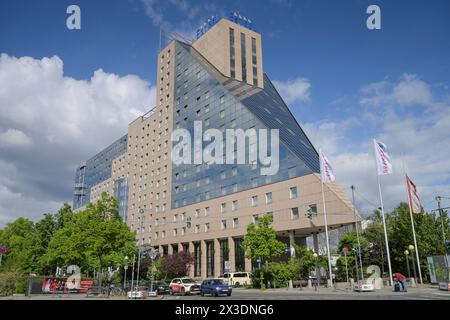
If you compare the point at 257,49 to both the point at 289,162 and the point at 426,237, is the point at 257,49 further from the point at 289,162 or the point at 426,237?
the point at 426,237

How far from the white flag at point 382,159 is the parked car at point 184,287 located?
2238 cm

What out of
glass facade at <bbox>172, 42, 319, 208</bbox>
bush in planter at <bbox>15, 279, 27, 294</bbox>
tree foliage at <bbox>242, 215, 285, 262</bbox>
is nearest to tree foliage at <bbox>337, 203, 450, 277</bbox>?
glass facade at <bbox>172, 42, 319, 208</bbox>

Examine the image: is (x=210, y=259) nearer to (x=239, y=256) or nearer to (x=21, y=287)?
(x=239, y=256)

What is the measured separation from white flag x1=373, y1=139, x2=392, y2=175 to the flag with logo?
2928mm

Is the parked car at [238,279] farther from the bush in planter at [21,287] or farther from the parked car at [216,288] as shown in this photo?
the bush in planter at [21,287]

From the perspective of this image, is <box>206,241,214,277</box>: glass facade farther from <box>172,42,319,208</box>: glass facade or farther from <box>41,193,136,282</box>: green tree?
<box>41,193,136,282</box>: green tree

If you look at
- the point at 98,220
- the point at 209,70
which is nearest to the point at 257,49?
the point at 209,70

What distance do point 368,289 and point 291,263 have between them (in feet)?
52.5

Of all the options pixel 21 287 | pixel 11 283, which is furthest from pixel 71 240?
pixel 11 283

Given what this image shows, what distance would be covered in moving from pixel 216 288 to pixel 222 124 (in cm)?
4416

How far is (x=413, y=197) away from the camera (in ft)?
119

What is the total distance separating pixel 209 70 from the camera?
265 ft

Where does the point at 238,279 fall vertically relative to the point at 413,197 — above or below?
below
